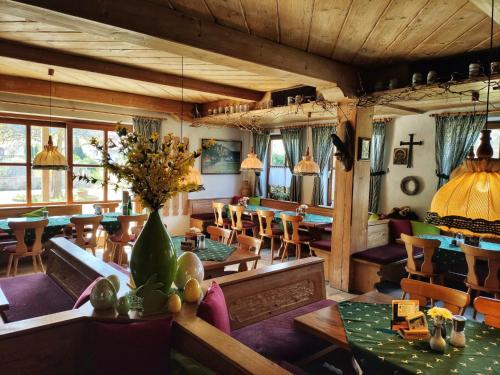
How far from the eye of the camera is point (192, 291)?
1.87 metres

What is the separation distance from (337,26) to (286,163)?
526cm

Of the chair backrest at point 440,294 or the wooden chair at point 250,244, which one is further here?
the wooden chair at point 250,244

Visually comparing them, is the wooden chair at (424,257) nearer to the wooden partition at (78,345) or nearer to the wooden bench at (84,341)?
the wooden bench at (84,341)

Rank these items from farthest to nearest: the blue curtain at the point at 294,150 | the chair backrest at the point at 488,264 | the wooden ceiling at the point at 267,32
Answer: the blue curtain at the point at 294,150
the chair backrest at the point at 488,264
the wooden ceiling at the point at 267,32

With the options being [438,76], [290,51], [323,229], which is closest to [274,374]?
[290,51]

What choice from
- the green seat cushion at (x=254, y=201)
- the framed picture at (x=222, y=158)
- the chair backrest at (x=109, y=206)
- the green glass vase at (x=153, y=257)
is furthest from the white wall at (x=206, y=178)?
the green glass vase at (x=153, y=257)

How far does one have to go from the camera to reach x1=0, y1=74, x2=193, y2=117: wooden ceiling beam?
5.20m

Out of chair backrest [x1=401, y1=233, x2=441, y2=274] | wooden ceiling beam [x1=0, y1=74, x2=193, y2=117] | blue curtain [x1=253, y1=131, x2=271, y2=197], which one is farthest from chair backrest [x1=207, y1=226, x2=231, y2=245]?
blue curtain [x1=253, y1=131, x2=271, y2=197]

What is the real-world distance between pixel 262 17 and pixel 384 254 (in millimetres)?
3205

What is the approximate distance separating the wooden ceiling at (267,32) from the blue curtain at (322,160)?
9.92 feet

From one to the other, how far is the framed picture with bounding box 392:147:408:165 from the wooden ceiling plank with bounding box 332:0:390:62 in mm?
2901

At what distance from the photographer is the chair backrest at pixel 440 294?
2.32m

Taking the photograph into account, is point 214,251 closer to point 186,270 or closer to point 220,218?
point 186,270

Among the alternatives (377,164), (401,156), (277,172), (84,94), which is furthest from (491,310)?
(277,172)
